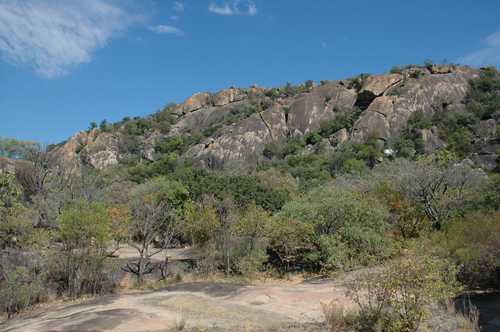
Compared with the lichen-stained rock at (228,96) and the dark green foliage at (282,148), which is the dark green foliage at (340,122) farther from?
the lichen-stained rock at (228,96)

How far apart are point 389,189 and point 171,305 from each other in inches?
737

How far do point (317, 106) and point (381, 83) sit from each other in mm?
13205

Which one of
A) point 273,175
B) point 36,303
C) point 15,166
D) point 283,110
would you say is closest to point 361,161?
point 273,175

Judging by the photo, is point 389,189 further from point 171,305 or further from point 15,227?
point 15,227

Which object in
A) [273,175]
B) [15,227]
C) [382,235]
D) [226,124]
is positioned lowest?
[382,235]

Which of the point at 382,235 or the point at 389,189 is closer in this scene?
the point at 382,235

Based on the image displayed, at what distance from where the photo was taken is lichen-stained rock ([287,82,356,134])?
81312 mm

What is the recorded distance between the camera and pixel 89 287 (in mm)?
17766

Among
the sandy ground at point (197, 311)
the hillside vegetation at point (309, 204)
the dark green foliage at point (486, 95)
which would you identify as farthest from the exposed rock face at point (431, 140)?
the sandy ground at point (197, 311)

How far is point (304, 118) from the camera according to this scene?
82375 mm

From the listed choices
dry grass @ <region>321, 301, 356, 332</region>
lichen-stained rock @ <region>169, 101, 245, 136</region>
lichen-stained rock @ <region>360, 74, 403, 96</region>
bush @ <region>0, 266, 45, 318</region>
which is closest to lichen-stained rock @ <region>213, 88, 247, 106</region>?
lichen-stained rock @ <region>169, 101, 245, 136</region>

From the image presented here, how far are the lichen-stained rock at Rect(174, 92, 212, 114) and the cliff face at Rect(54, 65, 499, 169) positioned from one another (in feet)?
20.8

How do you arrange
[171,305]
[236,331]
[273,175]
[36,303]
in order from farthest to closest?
[273,175]
[36,303]
[171,305]
[236,331]

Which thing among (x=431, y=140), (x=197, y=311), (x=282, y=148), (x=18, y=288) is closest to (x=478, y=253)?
(x=197, y=311)
